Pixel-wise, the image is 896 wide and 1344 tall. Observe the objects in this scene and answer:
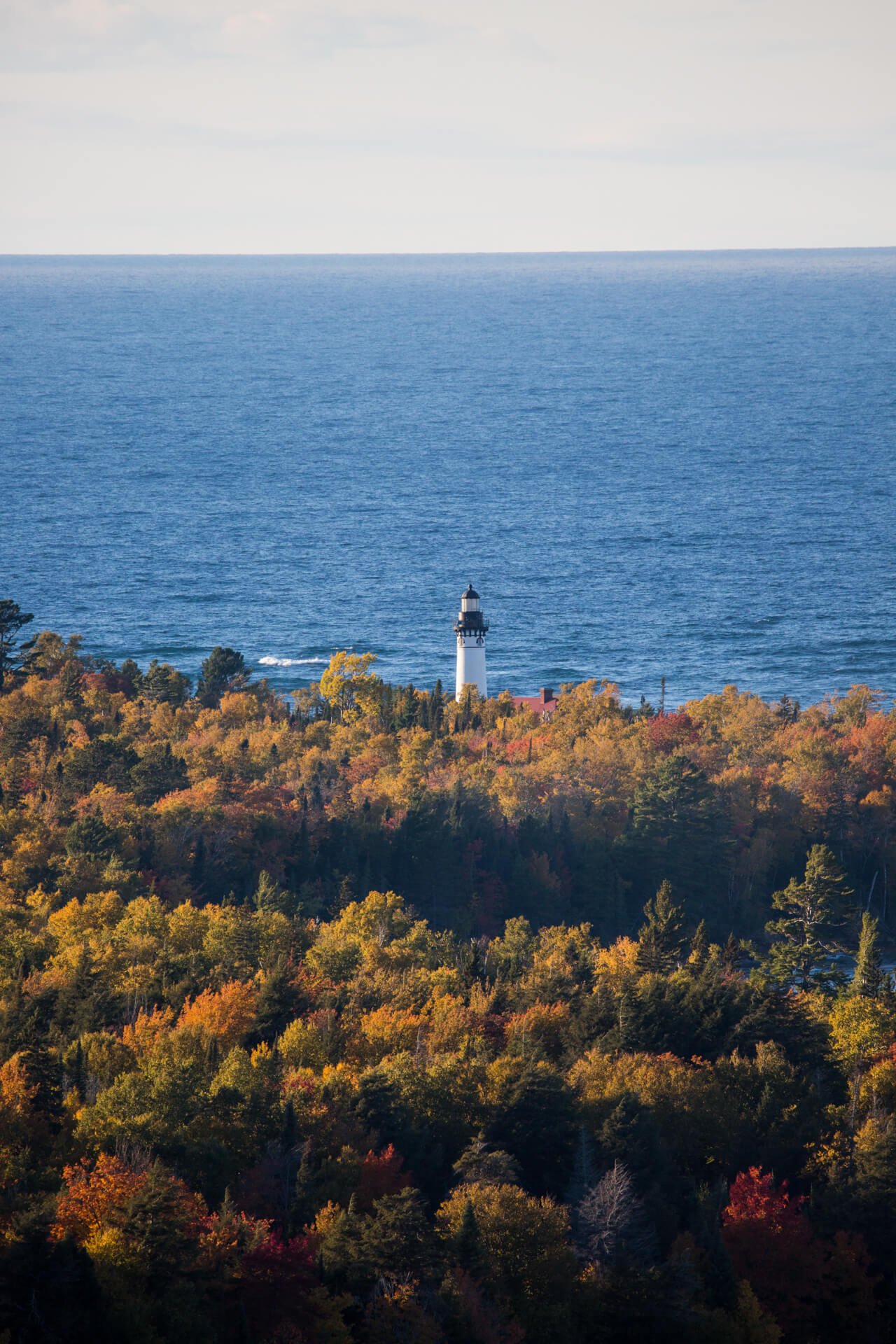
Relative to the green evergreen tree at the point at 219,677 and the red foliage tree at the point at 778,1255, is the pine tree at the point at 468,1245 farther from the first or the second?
the green evergreen tree at the point at 219,677

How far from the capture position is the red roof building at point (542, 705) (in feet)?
332

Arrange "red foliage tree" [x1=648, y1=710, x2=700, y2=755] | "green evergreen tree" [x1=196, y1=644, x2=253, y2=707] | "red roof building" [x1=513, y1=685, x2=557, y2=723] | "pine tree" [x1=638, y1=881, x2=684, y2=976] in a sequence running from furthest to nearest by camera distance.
A: 1. "green evergreen tree" [x1=196, y1=644, x2=253, y2=707]
2. "red roof building" [x1=513, y1=685, x2=557, y2=723]
3. "red foliage tree" [x1=648, y1=710, x2=700, y2=755]
4. "pine tree" [x1=638, y1=881, x2=684, y2=976]

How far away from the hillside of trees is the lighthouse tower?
1047cm

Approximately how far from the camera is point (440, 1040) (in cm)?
5191

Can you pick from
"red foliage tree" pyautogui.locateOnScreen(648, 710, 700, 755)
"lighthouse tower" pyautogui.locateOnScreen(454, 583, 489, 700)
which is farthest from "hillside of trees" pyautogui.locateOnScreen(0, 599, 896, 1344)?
"lighthouse tower" pyautogui.locateOnScreen(454, 583, 489, 700)

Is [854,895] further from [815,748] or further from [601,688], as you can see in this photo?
[601,688]

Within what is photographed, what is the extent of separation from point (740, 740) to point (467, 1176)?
52.8 meters

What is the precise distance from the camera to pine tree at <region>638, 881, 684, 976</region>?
60.5 metres

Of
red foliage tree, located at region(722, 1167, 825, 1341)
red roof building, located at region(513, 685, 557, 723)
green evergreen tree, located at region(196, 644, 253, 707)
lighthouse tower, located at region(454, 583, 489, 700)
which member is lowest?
red foliage tree, located at region(722, 1167, 825, 1341)

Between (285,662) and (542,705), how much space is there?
134 ft

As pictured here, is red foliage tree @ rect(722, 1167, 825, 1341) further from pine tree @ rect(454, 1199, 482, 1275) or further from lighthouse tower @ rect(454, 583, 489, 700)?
lighthouse tower @ rect(454, 583, 489, 700)

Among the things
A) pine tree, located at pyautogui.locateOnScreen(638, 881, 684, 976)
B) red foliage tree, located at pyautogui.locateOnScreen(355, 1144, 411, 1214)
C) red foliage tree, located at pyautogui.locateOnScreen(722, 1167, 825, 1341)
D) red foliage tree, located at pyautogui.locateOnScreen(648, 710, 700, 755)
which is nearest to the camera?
red foliage tree, located at pyautogui.locateOnScreen(355, 1144, 411, 1214)

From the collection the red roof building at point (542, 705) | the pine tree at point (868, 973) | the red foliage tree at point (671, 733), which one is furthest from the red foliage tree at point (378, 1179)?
the red roof building at point (542, 705)

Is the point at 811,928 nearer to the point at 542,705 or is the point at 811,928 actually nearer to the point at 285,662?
the point at 542,705
